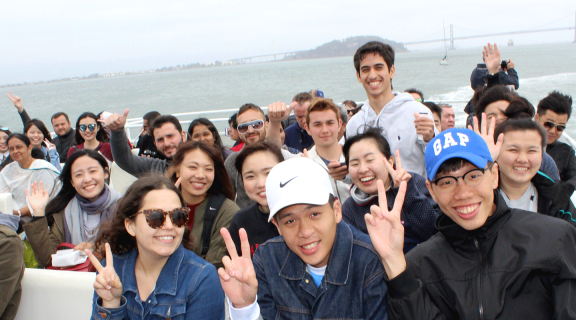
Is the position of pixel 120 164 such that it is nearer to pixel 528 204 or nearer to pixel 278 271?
pixel 278 271

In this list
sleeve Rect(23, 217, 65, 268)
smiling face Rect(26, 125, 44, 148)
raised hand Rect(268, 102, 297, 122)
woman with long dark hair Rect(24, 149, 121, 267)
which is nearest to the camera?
sleeve Rect(23, 217, 65, 268)

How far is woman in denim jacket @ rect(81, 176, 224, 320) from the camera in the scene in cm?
176

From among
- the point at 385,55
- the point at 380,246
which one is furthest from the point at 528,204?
the point at 385,55

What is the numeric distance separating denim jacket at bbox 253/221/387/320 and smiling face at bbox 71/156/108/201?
195 centimetres

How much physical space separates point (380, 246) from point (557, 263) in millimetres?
649

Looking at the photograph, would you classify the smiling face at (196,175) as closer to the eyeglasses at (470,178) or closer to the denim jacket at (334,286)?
the denim jacket at (334,286)

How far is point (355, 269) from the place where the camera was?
1578mm

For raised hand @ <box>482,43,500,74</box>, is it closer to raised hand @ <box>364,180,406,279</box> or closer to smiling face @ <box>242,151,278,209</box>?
smiling face @ <box>242,151,278,209</box>

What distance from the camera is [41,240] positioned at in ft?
8.96

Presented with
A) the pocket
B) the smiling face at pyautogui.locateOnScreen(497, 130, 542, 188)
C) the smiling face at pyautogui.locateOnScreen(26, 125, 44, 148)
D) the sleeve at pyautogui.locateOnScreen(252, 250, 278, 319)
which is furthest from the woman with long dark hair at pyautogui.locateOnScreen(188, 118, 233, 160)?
the smiling face at pyautogui.locateOnScreen(26, 125, 44, 148)

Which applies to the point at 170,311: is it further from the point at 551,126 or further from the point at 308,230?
the point at 551,126

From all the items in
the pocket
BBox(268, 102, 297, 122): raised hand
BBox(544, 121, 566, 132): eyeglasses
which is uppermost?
BBox(268, 102, 297, 122): raised hand

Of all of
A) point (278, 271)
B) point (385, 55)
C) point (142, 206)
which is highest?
point (385, 55)

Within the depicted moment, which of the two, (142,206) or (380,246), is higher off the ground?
(142,206)
